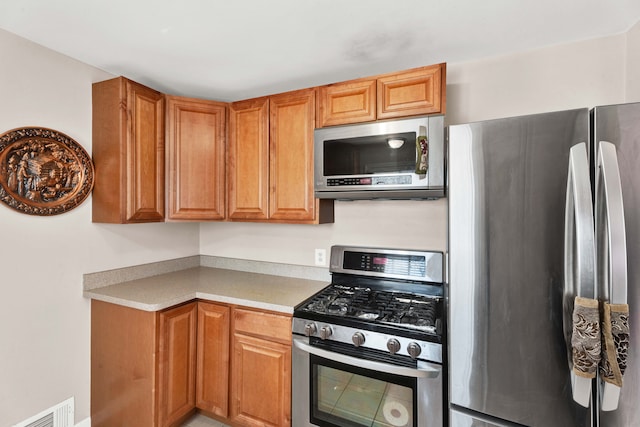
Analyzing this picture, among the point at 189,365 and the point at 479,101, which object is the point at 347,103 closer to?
the point at 479,101

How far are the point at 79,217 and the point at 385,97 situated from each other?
6.79 feet

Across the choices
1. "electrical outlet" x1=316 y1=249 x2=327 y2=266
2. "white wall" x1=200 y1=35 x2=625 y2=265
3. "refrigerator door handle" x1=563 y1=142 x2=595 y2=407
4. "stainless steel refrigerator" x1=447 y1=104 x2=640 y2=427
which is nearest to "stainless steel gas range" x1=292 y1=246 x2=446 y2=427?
"stainless steel refrigerator" x1=447 y1=104 x2=640 y2=427

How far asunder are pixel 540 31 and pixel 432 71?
0.55m

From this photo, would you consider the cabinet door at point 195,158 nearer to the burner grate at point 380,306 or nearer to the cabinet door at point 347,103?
the cabinet door at point 347,103

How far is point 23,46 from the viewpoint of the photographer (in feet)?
5.52

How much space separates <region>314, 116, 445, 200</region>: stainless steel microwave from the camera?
5.43 ft

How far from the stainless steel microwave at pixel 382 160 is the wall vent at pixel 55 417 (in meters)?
2.03

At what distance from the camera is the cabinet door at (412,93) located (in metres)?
1.69

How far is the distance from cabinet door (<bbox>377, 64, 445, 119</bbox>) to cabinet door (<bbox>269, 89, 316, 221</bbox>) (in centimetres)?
47

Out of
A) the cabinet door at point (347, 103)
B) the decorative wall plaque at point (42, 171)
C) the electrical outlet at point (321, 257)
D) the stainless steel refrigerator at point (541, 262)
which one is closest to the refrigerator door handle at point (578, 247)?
the stainless steel refrigerator at point (541, 262)

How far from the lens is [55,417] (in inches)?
72.3

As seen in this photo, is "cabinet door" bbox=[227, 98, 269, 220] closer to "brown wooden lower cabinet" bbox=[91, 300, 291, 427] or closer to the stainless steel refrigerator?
"brown wooden lower cabinet" bbox=[91, 300, 291, 427]

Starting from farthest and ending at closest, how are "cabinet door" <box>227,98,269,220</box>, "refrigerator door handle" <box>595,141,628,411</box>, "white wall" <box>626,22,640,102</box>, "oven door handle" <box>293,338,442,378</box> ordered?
1. "cabinet door" <box>227,98,269,220</box>
2. "white wall" <box>626,22,640,102</box>
3. "oven door handle" <box>293,338,442,378</box>
4. "refrigerator door handle" <box>595,141,628,411</box>

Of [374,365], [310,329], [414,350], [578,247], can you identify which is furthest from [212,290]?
[578,247]
